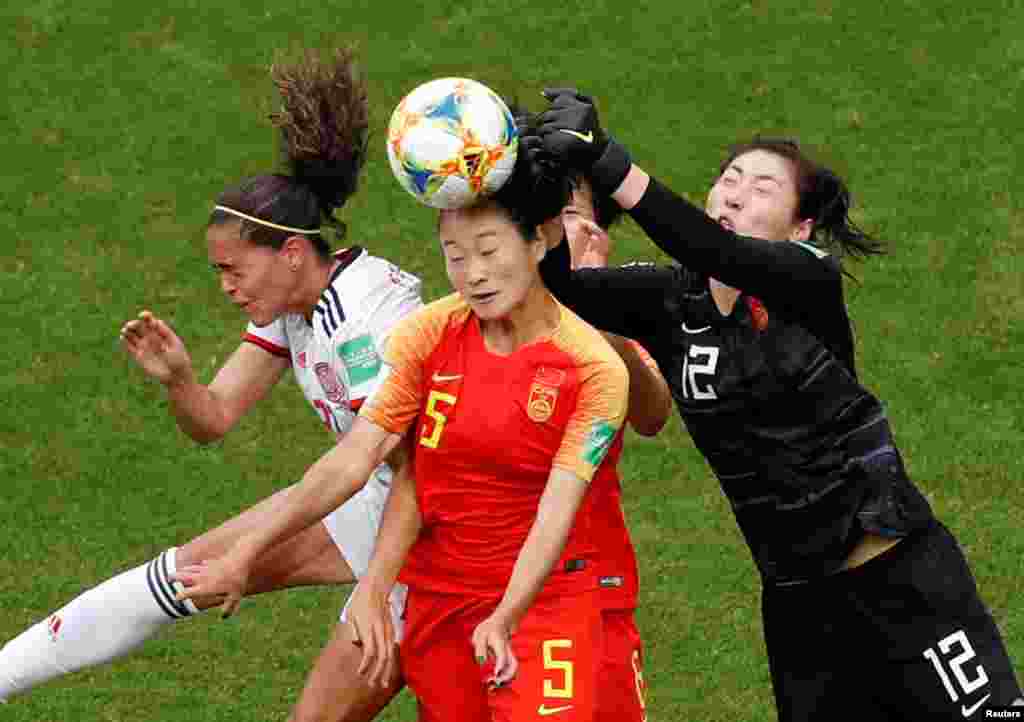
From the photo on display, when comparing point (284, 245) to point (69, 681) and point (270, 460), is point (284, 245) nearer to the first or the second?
point (69, 681)

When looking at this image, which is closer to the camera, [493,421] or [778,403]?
[493,421]

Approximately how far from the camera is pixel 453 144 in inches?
253

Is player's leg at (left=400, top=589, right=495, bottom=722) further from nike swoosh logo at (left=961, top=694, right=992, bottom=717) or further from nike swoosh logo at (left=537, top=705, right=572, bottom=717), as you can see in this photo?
nike swoosh logo at (left=961, top=694, right=992, bottom=717)

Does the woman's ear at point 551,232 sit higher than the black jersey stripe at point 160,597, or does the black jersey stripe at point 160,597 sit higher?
the woman's ear at point 551,232

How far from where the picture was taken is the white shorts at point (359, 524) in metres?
7.78

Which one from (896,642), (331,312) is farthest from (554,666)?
(331,312)

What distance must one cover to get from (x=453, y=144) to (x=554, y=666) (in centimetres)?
154

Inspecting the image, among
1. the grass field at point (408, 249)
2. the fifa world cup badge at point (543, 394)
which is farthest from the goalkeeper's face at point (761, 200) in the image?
the grass field at point (408, 249)

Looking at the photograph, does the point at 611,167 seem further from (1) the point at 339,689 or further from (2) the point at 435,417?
(1) the point at 339,689

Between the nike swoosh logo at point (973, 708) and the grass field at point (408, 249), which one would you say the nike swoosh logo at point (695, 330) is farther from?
the grass field at point (408, 249)

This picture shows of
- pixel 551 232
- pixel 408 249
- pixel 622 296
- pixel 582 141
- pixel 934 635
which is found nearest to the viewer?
pixel 582 141

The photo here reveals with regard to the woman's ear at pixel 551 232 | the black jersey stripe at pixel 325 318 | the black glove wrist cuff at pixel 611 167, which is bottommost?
the black jersey stripe at pixel 325 318

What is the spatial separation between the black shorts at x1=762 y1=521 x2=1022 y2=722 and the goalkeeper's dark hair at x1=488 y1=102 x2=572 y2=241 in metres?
1.48

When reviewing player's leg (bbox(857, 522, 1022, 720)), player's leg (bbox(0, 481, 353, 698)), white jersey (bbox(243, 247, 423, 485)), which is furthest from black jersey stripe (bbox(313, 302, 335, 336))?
player's leg (bbox(857, 522, 1022, 720))
